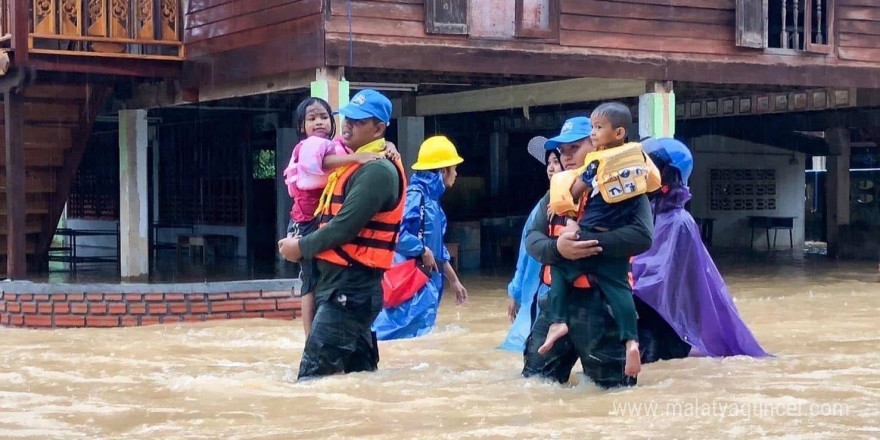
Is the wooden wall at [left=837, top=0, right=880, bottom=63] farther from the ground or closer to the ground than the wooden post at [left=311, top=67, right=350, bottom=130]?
farther from the ground

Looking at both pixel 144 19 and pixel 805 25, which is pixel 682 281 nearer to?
pixel 144 19

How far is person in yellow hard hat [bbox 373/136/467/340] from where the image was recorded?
8750 mm

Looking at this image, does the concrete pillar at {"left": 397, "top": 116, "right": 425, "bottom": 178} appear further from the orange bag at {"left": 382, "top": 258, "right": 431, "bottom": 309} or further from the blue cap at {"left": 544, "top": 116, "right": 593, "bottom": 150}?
the blue cap at {"left": 544, "top": 116, "right": 593, "bottom": 150}

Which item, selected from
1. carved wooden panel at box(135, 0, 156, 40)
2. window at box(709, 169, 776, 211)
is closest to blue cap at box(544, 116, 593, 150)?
carved wooden panel at box(135, 0, 156, 40)

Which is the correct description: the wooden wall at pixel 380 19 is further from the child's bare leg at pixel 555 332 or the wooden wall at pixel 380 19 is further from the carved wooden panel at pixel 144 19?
the child's bare leg at pixel 555 332

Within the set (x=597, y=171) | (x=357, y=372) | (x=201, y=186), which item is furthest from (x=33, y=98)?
(x=597, y=171)

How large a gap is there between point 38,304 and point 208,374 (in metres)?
3.78

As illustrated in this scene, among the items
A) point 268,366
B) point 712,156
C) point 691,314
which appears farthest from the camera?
point 712,156

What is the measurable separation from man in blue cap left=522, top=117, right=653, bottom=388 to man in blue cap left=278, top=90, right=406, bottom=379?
0.77m

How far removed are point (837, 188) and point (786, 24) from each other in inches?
249

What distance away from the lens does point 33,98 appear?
560 inches

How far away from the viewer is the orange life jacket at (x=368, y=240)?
20.2 ft

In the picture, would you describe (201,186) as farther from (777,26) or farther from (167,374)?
(167,374)

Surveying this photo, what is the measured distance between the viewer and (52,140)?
14656mm
